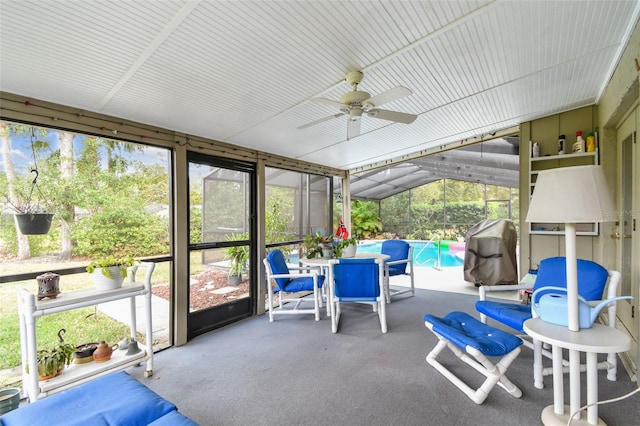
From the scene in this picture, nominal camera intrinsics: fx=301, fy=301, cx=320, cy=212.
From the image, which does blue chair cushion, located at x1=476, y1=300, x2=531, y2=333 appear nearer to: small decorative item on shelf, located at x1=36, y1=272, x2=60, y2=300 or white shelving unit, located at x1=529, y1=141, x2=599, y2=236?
white shelving unit, located at x1=529, y1=141, x2=599, y2=236

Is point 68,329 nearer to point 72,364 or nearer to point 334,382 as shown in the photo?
point 72,364

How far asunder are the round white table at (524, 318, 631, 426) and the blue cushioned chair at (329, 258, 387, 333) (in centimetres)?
162

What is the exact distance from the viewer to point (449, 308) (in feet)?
13.8

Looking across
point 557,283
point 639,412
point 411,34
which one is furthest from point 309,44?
point 639,412

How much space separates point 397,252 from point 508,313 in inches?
98.4

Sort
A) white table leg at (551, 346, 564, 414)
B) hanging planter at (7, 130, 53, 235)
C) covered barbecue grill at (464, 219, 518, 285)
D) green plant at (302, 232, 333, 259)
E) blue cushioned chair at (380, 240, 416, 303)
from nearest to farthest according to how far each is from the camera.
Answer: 1. white table leg at (551, 346, 564, 414)
2. hanging planter at (7, 130, 53, 235)
3. green plant at (302, 232, 333, 259)
4. blue cushioned chair at (380, 240, 416, 303)
5. covered barbecue grill at (464, 219, 518, 285)

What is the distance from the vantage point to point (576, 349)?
1.58 metres

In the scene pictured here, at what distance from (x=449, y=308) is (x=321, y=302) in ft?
5.93

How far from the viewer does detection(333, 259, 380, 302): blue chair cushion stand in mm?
3344

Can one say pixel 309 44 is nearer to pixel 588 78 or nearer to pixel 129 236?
pixel 129 236

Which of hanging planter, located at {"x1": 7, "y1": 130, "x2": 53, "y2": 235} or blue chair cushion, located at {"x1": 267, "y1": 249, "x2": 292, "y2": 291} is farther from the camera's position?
blue chair cushion, located at {"x1": 267, "y1": 249, "x2": 292, "y2": 291}

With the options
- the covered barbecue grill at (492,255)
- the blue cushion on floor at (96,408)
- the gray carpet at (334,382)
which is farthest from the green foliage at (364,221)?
the blue cushion on floor at (96,408)

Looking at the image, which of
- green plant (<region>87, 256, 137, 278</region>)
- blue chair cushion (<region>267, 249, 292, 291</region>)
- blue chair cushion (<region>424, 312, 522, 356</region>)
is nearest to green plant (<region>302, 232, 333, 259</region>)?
blue chair cushion (<region>267, 249, 292, 291</region>)

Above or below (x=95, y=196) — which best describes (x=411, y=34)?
above
